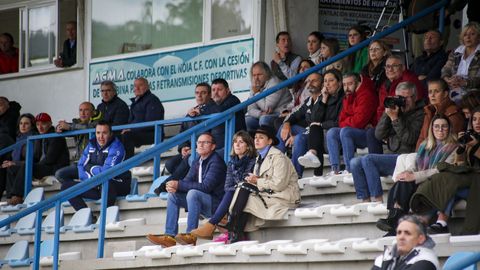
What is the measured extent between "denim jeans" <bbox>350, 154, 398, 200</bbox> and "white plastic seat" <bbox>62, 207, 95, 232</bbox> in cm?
378

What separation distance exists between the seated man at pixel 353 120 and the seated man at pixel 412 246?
351 centimetres

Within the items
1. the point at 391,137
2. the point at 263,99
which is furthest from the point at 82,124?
the point at 391,137

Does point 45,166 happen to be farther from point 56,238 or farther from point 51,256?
point 56,238

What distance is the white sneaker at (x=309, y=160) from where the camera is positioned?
14.2 metres

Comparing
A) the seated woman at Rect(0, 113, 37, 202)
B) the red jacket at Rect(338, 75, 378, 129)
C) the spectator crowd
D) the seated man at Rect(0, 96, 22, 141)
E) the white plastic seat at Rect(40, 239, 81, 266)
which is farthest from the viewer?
the seated man at Rect(0, 96, 22, 141)

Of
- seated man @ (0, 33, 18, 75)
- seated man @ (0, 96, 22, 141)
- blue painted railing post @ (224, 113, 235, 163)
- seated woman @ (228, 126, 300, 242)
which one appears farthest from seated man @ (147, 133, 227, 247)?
seated man @ (0, 33, 18, 75)

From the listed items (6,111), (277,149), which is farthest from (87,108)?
(277,149)

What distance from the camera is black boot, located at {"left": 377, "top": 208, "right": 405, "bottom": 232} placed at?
12180 millimetres

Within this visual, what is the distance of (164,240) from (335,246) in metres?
2.52

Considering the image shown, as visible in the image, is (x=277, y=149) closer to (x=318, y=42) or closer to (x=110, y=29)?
(x=318, y=42)

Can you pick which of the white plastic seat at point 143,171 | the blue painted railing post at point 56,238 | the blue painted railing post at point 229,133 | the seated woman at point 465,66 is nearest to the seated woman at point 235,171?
the blue painted railing post at point 229,133

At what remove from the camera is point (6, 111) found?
19719mm

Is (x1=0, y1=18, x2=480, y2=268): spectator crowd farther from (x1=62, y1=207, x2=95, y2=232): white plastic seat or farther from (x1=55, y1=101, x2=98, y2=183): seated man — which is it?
(x1=55, y1=101, x2=98, y2=183): seated man

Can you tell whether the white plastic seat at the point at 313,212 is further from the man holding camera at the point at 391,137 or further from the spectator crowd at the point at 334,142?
the man holding camera at the point at 391,137
